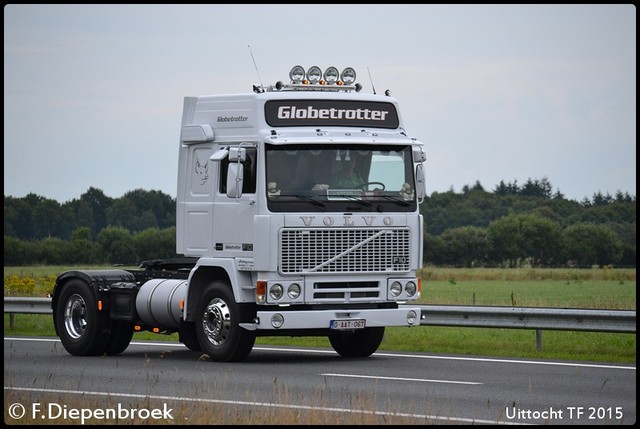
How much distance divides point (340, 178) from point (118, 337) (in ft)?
14.8

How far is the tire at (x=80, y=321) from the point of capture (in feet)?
66.7

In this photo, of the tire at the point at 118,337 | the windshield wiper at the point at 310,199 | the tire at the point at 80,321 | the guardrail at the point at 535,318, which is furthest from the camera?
the tire at the point at 118,337

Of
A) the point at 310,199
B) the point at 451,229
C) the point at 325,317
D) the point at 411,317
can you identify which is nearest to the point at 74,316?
the point at 325,317

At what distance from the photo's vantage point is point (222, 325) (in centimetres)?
1861

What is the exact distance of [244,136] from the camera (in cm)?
1884

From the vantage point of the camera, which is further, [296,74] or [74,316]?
[74,316]

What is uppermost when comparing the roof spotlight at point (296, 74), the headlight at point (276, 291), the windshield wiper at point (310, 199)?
the roof spotlight at point (296, 74)

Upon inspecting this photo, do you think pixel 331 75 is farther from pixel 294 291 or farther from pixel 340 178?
pixel 294 291

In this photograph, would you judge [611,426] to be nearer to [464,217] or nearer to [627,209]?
[627,209]

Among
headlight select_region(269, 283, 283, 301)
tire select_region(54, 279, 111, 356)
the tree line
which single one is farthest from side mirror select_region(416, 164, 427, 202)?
the tree line

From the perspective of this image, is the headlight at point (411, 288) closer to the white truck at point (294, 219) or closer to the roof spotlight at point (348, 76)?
the white truck at point (294, 219)

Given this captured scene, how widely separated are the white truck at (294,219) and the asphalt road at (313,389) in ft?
2.08

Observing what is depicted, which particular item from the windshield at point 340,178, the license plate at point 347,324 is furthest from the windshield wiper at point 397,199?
→ the license plate at point 347,324

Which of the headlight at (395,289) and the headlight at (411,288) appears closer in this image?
the headlight at (395,289)
